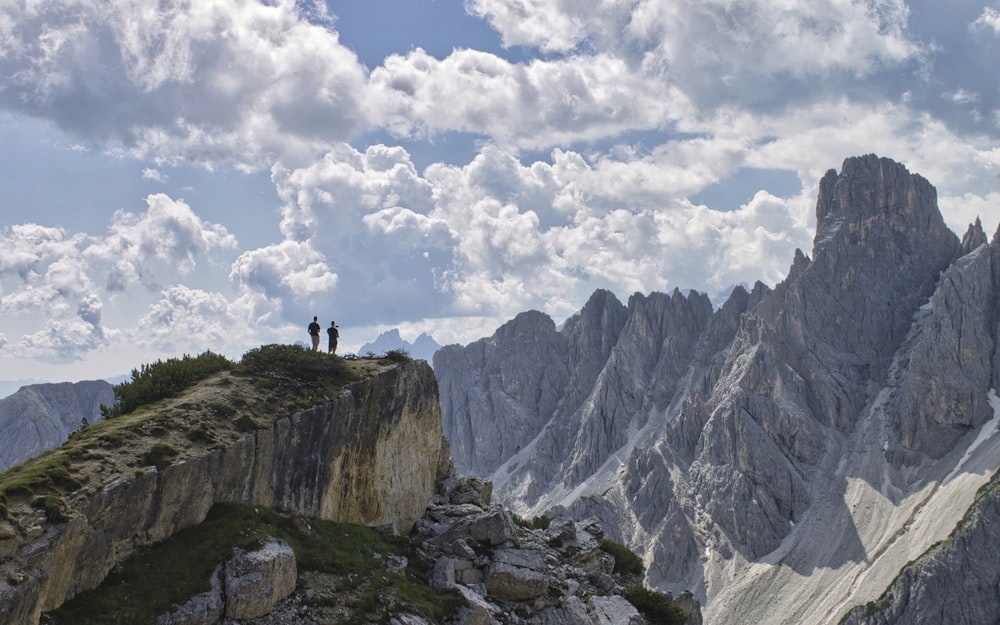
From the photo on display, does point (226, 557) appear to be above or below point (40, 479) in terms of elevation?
below

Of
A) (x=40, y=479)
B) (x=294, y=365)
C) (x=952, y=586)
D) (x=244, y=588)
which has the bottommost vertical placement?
(x=952, y=586)

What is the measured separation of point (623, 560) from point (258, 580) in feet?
97.4

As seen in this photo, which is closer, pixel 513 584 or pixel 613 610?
pixel 513 584

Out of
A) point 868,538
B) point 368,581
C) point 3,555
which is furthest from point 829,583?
point 3,555

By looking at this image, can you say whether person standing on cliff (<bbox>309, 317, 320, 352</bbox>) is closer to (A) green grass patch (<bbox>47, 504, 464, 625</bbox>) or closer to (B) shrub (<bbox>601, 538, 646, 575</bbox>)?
(A) green grass patch (<bbox>47, 504, 464, 625</bbox>)

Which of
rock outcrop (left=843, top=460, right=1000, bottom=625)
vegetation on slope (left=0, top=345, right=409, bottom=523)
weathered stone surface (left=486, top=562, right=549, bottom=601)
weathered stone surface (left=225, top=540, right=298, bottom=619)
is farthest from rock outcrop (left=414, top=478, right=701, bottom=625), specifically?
rock outcrop (left=843, top=460, right=1000, bottom=625)

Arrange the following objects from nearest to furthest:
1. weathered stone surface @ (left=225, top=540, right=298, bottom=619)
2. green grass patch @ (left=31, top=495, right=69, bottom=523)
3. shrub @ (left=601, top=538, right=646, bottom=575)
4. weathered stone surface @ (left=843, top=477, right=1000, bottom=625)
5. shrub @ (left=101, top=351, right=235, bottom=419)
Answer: green grass patch @ (left=31, top=495, right=69, bottom=523), weathered stone surface @ (left=225, top=540, right=298, bottom=619), shrub @ (left=101, top=351, right=235, bottom=419), shrub @ (left=601, top=538, right=646, bottom=575), weathered stone surface @ (left=843, top=477, right=1000, bottom=625)

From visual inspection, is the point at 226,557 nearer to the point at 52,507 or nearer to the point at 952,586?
the point at 52,507

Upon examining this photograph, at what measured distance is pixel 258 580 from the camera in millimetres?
22516

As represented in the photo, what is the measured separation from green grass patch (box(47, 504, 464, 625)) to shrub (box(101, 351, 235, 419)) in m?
7.75

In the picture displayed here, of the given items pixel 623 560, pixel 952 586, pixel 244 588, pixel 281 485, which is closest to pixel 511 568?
pixel 281 485

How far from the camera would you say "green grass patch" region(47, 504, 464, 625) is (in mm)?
20047

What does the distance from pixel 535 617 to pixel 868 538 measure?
17250cm

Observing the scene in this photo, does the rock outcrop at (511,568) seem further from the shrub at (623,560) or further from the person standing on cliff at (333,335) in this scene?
the person standing on cliff at (333,335)
